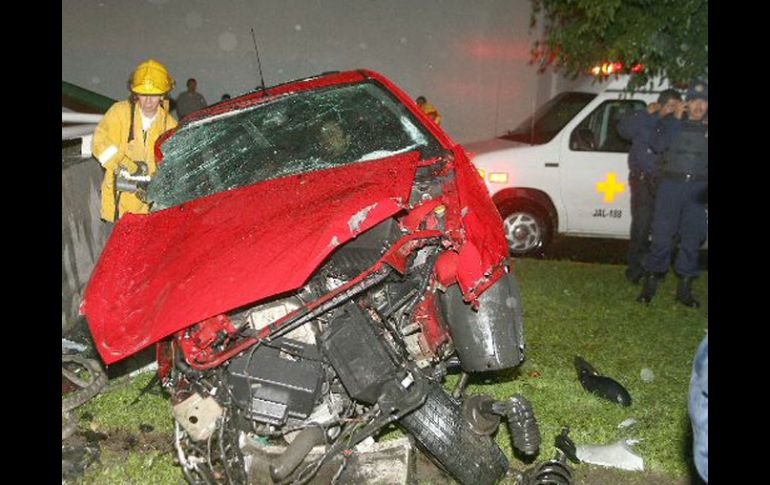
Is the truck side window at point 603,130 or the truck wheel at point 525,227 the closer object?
the truck side window at point 603,130

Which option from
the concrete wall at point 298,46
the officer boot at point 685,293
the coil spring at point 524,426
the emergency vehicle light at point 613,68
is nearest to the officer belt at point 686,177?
the officer boot at point 685,293

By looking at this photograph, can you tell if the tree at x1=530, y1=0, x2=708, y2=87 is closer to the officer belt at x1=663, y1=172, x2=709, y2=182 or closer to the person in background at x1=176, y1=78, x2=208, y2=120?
the officer belt at x1=663, y1=172, x2=709, y2=182

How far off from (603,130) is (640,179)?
117 cm

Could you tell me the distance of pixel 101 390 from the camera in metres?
4.60

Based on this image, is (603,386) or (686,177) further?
(686,177)

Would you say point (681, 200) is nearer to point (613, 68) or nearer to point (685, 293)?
point (685, 293)

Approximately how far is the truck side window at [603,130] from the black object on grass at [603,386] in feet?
12.4

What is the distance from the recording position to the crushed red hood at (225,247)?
2879mm

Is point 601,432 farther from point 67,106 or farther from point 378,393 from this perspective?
point 67,106

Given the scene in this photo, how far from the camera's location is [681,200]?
6.61 m

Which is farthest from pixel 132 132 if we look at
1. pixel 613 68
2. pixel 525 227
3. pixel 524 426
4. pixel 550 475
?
pixel 613 68

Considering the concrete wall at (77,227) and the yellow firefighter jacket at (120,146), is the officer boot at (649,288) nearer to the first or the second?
the yellow firefighter jacket at (120,146)

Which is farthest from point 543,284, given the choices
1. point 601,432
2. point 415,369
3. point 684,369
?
point 415,369
